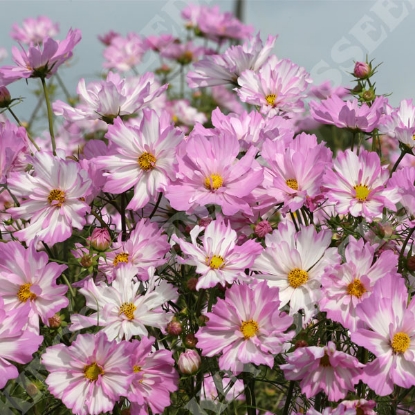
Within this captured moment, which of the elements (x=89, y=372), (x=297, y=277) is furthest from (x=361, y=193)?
(x=89, y=372)

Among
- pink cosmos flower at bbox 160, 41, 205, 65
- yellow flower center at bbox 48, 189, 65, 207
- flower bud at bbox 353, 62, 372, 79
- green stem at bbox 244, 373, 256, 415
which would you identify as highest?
flower bud at bbox 353, 62, 372, 79

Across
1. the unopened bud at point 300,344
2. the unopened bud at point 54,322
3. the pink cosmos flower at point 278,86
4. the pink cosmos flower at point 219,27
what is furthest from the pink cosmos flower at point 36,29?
the unopened bud at point 300,344

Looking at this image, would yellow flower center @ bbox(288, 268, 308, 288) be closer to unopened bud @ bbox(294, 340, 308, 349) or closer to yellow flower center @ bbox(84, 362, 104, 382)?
unopened bud @ bbox(294, 340, 308, 349)

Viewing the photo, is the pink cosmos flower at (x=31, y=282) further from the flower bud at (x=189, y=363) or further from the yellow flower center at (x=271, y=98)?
the yellow flower center at (x=271, y=98)

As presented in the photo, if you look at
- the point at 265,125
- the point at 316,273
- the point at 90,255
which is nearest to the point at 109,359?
the point at 90,255

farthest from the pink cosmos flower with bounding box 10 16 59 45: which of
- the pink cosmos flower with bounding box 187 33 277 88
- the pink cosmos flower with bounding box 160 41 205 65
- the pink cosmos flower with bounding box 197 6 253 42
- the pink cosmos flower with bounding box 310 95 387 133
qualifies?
the pink cosmos flower with bounding box 310 95 387 133
